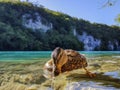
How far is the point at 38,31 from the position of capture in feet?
235

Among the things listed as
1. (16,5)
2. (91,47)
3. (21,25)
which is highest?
(16,5)

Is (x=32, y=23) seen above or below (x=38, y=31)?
above

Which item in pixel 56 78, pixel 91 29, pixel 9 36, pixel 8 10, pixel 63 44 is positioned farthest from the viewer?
pixel 91 29

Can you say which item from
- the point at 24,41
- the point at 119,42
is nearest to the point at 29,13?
the point at 24,41

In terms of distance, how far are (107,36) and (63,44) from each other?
3043 centimetres

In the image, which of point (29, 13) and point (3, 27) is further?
point (29, 13)

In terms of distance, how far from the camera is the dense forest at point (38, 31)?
57.8 metres

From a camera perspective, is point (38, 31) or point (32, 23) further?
point (32, 23)

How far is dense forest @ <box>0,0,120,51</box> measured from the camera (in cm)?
5784

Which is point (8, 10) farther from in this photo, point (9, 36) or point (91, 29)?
point (91, 29)

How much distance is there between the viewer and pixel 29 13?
7381 centimetres

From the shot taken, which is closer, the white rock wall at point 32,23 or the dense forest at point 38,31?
the dense forest at point 38,31

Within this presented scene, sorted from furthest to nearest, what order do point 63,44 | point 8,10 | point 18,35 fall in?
point 63,44 → point 8,10 → point 18,35

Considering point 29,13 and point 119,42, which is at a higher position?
point 29,13
